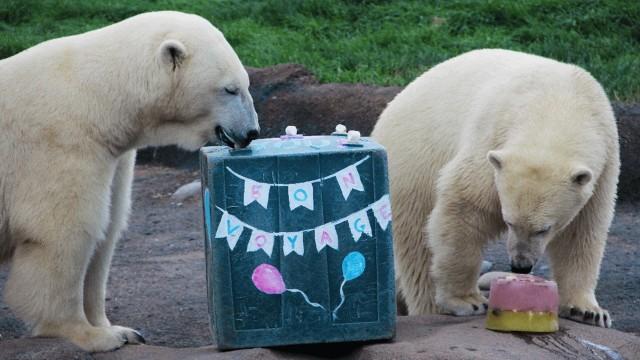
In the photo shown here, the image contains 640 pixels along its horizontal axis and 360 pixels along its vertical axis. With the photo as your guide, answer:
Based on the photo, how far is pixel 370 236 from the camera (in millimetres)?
4137

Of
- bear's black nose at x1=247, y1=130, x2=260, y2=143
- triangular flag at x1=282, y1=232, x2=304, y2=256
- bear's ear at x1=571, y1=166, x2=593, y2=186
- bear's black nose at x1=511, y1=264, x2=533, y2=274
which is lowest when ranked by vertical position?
bear's black nose at x1=511, y1=264, x2=533, y2=274

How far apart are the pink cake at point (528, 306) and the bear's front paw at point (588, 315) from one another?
1.13ft

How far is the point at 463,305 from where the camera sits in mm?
4910

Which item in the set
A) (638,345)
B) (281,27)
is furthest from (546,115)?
(281,27)

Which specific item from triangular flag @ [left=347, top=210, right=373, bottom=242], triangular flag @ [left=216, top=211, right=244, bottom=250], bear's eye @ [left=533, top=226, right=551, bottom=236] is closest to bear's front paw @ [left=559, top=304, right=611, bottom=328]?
bear's eye @ [left=533, top=226, right=551, bottom=236]

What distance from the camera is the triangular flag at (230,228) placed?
13.2 feet

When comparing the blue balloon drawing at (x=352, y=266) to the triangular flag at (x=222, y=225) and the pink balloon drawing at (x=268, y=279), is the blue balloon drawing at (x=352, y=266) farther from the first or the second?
the triangular flag at (x=222, y=225)

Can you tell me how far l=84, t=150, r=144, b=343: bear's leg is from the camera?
15.4 ft

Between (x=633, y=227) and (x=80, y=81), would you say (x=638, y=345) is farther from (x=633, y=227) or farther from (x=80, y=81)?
(x=633, y=227)

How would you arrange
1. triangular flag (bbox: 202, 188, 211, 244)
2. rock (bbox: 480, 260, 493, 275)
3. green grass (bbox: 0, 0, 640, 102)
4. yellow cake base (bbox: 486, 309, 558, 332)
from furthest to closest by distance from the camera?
green grass (bbox: 0, 0, 640, 102) → rock (bbox: 480, 260, 493, 275) → yellow cake base (bbox: 486, 309, 558, 332) → triangular flag (bbox: 202, 188, 211, 244)

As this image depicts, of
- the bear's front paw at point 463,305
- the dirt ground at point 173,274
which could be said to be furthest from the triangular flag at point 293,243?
the dirt ground at point 173,274

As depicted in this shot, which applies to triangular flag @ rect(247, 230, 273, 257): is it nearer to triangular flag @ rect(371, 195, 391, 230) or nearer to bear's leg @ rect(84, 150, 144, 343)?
triangular flag @ rect(371, 195, 391, 230)

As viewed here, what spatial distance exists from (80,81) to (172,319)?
160 cm

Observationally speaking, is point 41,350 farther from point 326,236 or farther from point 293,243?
point 326,236
